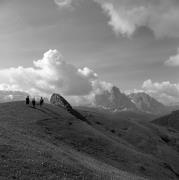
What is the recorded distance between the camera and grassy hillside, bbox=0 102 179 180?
29344 mm

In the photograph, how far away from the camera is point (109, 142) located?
6850cm

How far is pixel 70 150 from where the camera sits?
169 feet

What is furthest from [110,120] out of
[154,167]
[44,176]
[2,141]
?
[44,176]

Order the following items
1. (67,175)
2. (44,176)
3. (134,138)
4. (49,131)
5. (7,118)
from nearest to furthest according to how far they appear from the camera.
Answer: (44,176), (67,175), (49,131), (7,118), (134,138)

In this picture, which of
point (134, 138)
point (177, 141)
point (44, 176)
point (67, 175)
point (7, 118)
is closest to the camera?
point (44, 176)

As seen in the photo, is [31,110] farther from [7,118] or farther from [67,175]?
[67,175]

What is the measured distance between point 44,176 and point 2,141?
12.0 meters

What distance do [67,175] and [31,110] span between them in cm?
5341

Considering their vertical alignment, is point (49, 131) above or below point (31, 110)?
below

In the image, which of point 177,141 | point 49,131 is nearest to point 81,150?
point 49,131

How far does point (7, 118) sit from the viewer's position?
68.2 meters

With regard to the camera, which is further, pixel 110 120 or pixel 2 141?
pixel 110 120

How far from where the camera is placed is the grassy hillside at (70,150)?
2934 cm

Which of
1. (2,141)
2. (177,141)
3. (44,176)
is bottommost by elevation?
(177,141)
